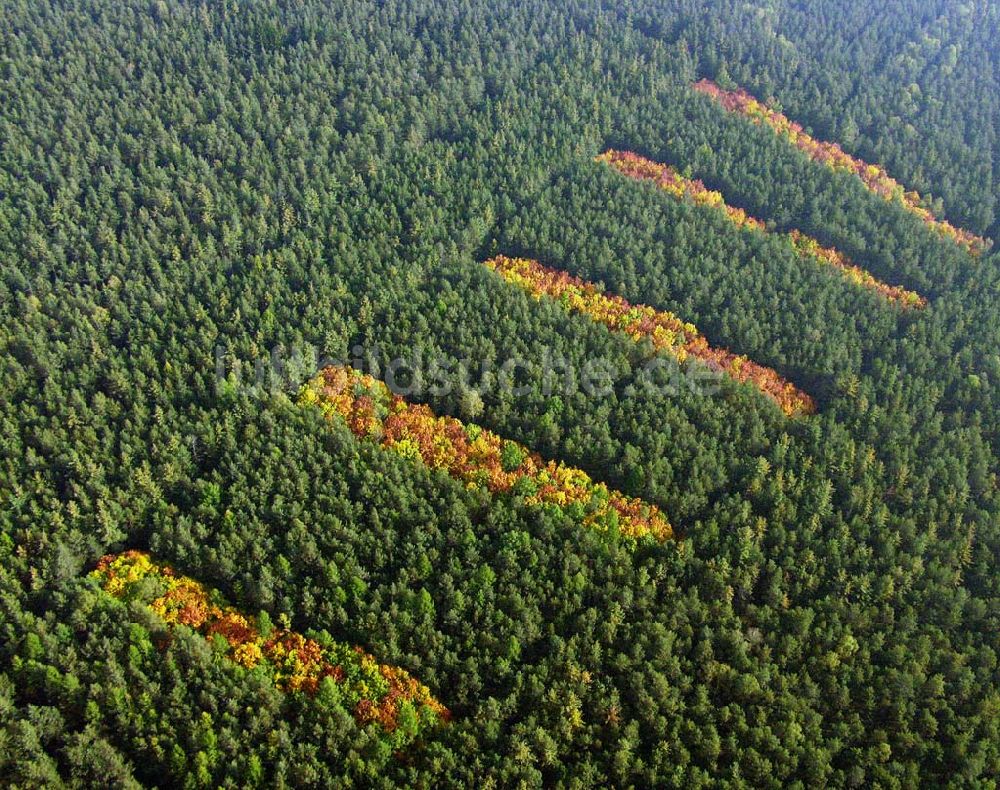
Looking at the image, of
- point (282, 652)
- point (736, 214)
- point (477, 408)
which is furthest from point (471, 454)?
point (736, 214)

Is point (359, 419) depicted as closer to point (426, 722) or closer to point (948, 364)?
point (426, 722)

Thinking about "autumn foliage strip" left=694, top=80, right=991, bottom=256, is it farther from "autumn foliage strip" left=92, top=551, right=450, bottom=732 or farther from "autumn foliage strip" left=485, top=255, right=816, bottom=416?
"autumn foliage strip" left=92, top=551, right=450, bottom=732

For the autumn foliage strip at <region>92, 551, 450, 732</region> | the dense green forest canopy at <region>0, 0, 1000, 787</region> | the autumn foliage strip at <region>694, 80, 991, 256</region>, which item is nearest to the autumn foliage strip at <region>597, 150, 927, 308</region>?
the dense green forest canopy at <region>0, 0, 1000, 787</region>

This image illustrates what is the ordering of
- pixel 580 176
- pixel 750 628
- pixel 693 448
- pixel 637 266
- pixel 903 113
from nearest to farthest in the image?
pixel 750 628, pixel 693 448, pixel 637 266, pixel 580 176, pixel 903 113

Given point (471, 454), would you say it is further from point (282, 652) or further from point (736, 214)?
point (736, 214)

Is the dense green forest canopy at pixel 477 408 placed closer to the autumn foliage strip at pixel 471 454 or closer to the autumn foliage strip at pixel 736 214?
the autumn foliage strip at pixel 471 454

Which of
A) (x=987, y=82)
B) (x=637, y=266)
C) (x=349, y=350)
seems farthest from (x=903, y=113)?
(x=349, y=350)
